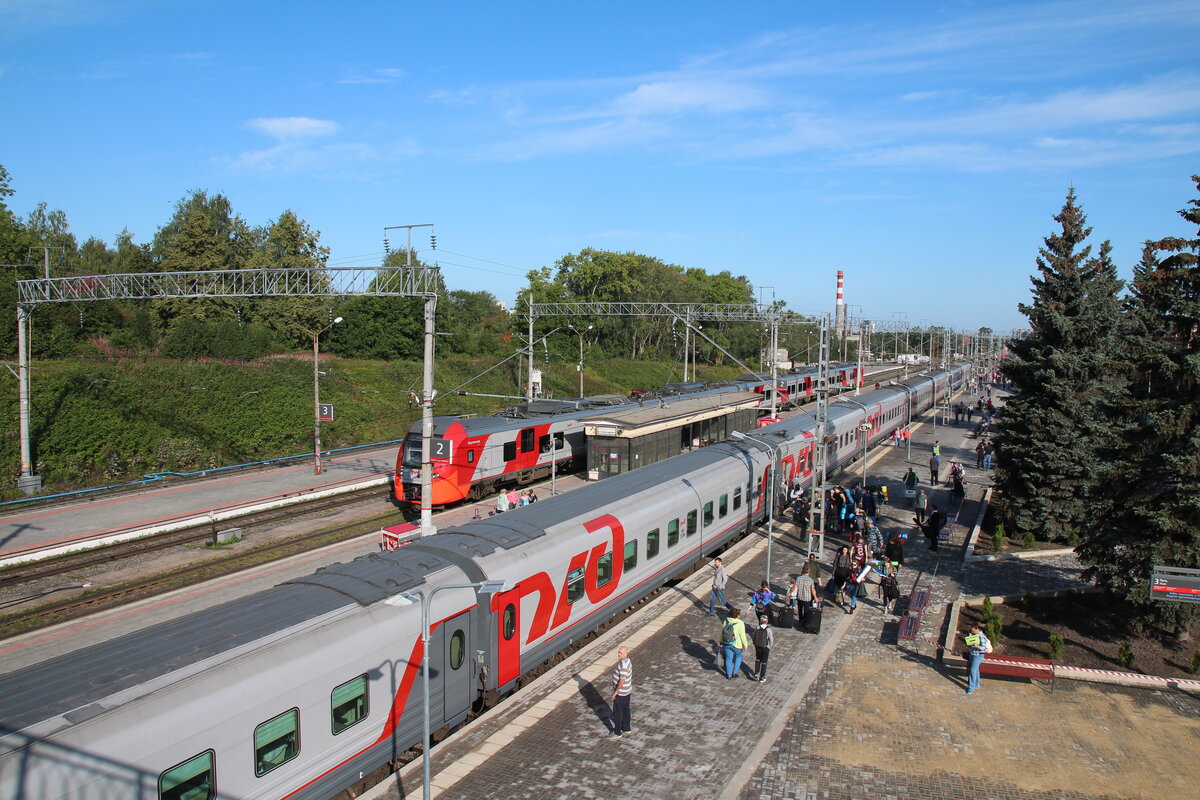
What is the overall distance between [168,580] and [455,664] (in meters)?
13.2

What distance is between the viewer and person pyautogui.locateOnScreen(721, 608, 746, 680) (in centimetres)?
1345

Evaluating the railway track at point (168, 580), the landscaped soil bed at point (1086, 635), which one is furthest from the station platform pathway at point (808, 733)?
the railway track at point (168, 580)

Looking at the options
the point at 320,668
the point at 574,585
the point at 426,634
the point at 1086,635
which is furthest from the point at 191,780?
the point at 1086,635

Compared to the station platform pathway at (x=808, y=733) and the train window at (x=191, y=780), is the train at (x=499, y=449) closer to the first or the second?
the station platform pathway at (x=808, y=733)

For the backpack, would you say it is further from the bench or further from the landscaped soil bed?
the landscaped soil bed

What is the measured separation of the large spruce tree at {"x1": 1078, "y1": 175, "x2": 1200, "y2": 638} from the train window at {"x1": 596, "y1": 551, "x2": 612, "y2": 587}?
33.9 feet

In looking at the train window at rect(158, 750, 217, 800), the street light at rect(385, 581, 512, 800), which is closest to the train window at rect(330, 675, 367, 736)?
the street light at rect(385, 581, 512, 800)

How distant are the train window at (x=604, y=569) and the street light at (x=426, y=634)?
11.7 feet

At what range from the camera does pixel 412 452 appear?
26.7 meters

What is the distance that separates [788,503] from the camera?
2788 centimetres

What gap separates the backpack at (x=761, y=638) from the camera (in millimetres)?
13430

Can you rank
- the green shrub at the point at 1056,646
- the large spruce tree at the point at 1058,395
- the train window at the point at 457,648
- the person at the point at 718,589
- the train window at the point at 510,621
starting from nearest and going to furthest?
1. the train window at the point at 457,648
2. the train window at the point at 510,621
3. the green shrub at the point at 1056,646
4. the person at the point at 718,589
5. the large spruce tree at the point at 1058,395

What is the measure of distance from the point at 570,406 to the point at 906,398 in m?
27.9

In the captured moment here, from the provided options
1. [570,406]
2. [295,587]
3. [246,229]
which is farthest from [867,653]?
[246,229]
